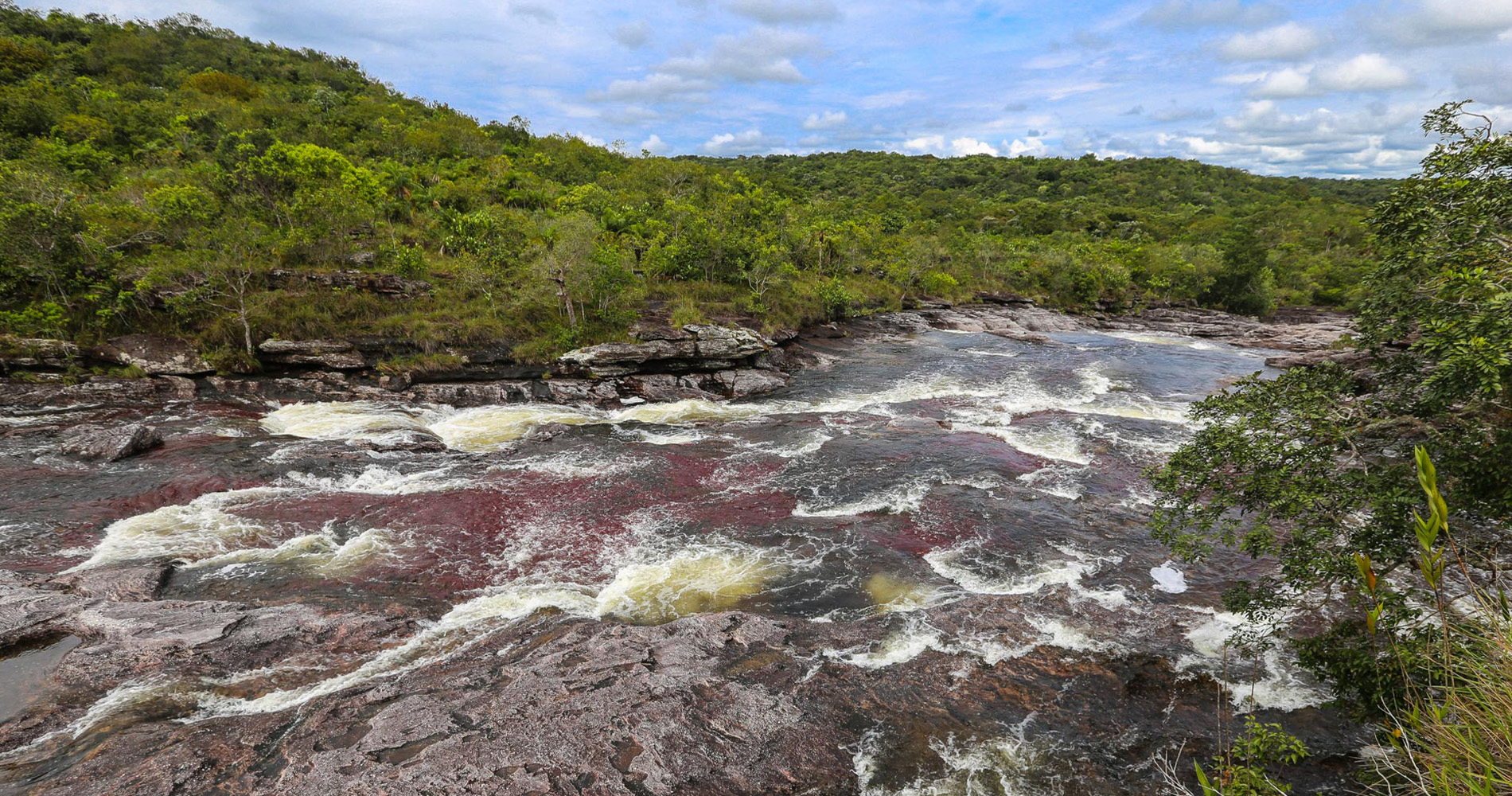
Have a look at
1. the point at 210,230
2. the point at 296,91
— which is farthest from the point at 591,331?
the point at 296,91

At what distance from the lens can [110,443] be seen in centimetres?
1922

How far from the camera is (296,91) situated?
74.9 m

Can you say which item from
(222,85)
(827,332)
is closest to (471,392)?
(827,332)

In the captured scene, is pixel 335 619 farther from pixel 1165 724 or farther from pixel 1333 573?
pixel 1333 573

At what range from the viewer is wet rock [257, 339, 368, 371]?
28281mm

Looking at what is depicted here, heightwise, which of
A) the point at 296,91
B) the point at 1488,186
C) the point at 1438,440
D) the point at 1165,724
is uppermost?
the point at 296,91

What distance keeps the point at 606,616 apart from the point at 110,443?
20.0 metres

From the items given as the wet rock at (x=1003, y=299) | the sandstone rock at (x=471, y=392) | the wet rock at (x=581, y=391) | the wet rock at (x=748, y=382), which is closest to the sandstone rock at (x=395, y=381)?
the sandstone rock at (x=471, y=392)

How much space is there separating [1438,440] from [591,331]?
32133mm

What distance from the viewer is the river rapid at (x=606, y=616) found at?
325 inches

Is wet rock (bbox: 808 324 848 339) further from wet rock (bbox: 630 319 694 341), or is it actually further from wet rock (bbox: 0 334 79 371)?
wet rock (bbox: 0 334 79 371)

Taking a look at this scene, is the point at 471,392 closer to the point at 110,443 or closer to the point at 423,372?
the point at 423,372

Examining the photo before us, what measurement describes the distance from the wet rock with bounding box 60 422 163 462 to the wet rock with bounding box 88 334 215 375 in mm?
7090

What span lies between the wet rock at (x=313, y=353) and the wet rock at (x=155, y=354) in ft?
8.17
